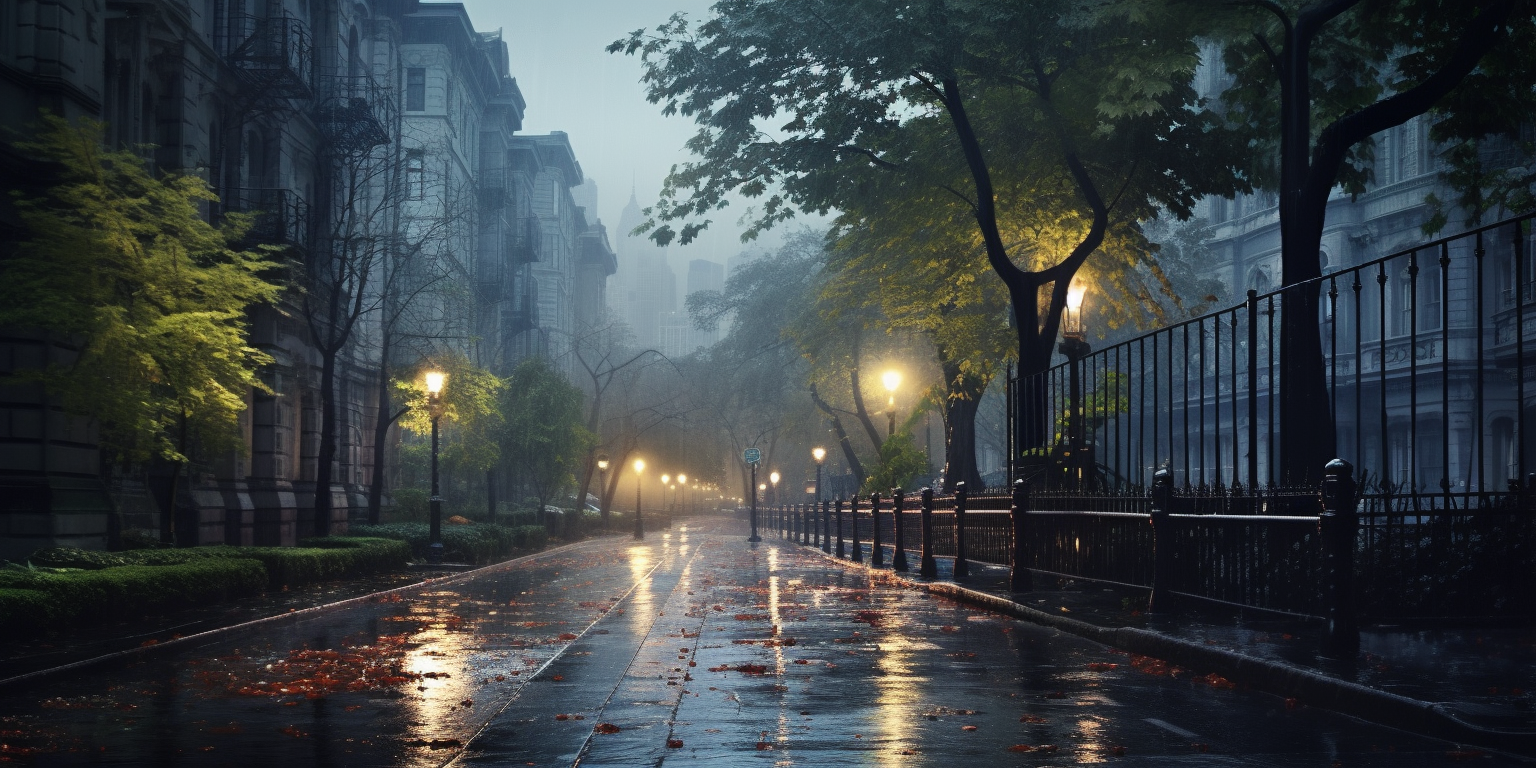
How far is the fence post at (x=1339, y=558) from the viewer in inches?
428

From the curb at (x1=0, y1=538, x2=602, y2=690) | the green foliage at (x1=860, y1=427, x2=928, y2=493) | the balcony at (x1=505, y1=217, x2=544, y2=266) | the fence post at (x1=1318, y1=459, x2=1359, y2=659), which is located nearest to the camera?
the fence post at (x1=1318, y1=459, x2=1359, y2=659)

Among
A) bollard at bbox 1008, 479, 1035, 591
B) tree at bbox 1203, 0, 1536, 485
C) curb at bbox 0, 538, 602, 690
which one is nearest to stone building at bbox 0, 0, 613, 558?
curb at bbox 0, 538, 602, 690

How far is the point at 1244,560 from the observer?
547 inches

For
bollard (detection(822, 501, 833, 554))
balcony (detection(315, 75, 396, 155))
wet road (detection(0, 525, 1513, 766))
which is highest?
balcony (detection(315, 75, 396, 155))

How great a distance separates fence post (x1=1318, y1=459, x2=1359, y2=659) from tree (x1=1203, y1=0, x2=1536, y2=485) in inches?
153

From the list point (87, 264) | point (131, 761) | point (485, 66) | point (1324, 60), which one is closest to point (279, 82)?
point (87, 264)

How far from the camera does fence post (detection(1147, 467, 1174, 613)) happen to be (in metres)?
15.1

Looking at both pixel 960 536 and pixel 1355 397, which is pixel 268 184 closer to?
pixel 960 536

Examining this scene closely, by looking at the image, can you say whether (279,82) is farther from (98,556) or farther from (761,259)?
(761,259)

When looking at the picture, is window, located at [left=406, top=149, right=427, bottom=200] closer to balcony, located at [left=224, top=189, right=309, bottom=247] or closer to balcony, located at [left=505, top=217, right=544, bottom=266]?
balcony, located at [left=224, top=189, right=309, bottom=247]

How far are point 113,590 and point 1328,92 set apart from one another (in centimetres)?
1762

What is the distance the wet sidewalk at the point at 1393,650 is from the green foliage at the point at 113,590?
979 cm

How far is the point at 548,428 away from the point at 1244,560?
4503 cm

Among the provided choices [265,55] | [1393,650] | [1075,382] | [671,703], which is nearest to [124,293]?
[265,55]
